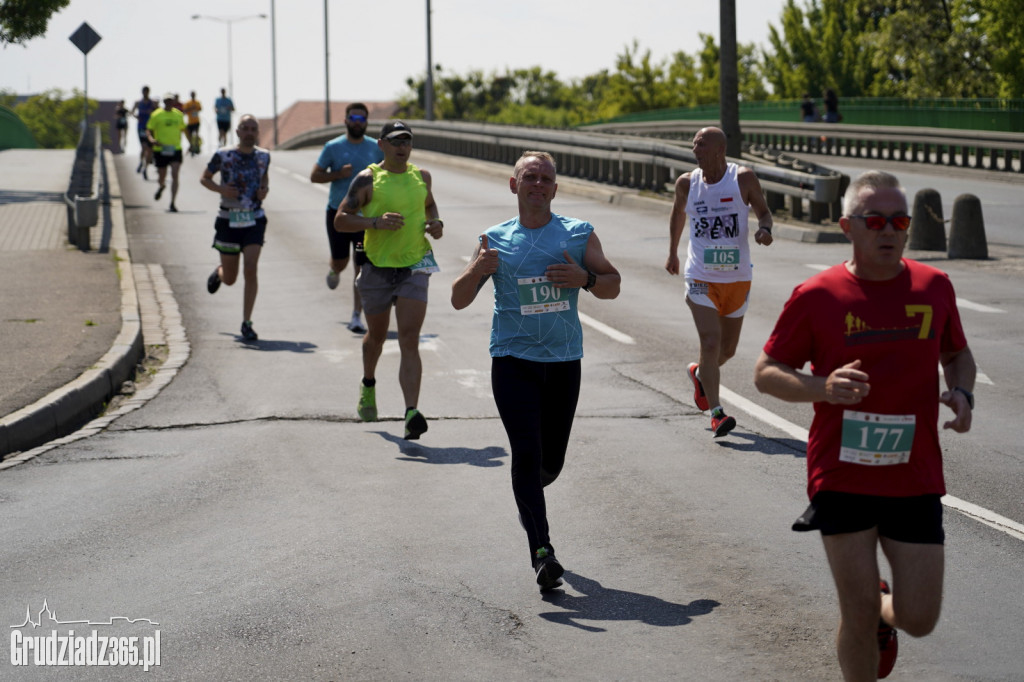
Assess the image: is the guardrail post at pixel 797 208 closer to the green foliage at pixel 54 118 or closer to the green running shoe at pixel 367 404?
the green running shoe at pixel 367 404

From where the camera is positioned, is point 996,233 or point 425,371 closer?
point 425,371

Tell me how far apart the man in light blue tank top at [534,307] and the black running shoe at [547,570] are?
202 millimetres

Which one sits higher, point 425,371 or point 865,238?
point 865,238

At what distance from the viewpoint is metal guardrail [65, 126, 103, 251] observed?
18453 mm

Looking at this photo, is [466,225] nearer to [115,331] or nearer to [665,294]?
[665,294]

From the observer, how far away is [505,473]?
325 inches

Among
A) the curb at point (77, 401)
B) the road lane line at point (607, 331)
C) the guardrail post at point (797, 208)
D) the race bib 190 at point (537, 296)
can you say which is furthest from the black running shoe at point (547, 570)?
the guardrail post at point (797, 208)

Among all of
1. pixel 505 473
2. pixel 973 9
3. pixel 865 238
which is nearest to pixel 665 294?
pixel 505 473

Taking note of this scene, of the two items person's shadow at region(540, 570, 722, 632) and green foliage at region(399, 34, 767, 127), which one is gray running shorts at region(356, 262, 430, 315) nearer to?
person's shadow at region(540, 570, 722, 632)

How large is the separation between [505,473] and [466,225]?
15167 millimetres

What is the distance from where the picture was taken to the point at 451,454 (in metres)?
8.77

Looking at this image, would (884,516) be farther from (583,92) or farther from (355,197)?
(583,92)

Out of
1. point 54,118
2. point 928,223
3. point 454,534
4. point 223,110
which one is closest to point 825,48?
point 223,110

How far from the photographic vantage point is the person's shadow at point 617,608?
5.62 metres
